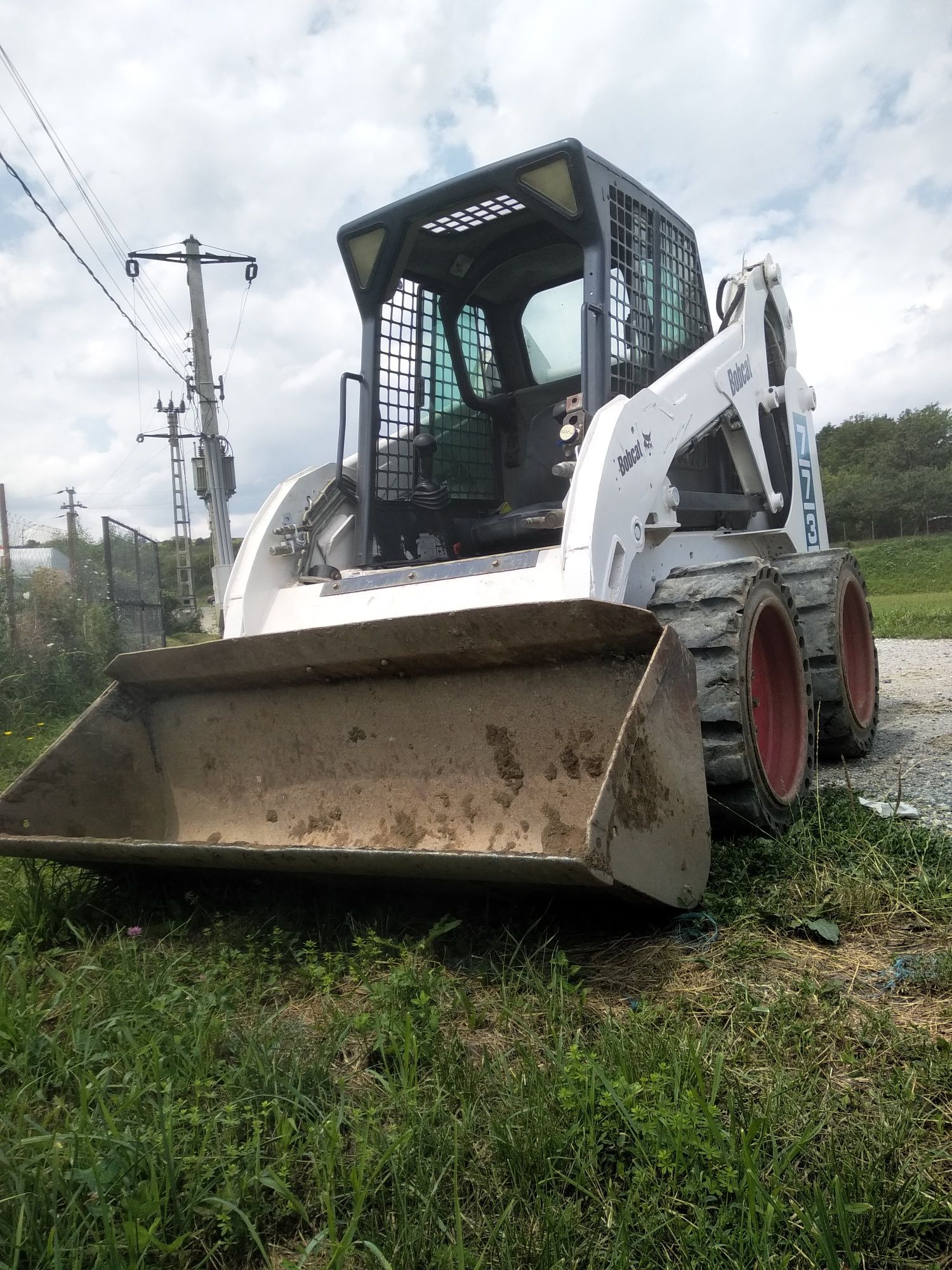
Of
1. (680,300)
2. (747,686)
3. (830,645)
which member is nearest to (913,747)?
(830,645)

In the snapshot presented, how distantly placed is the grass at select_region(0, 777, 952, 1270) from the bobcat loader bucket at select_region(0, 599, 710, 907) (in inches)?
10.8

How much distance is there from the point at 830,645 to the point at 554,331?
6.44 feet

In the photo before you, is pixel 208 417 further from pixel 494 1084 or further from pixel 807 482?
pixel 494 1084

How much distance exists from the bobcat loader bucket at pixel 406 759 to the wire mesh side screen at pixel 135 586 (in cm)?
636

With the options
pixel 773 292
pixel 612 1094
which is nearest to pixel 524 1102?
pixel 612 1094

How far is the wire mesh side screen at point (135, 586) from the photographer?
10.0m

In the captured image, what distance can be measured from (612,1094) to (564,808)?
1077mm

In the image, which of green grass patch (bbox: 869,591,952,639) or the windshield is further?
green grass patch (bbox: 869,591,952,639)

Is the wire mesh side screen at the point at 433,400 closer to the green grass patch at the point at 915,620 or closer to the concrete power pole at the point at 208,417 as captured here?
the green grass patch at the point at 915,620

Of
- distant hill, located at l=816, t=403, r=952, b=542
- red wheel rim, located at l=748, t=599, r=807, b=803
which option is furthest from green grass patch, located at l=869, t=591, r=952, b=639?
distant hill, located at l=816, t=403, r=952, b=542

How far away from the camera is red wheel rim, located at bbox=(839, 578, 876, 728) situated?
513 centimetres

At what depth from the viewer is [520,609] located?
9.13 feet

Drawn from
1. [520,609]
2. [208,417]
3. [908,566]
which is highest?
[208,417]

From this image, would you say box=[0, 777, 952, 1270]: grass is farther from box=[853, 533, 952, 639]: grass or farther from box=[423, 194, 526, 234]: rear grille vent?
box=[853, 533, 952, 639]: grass
